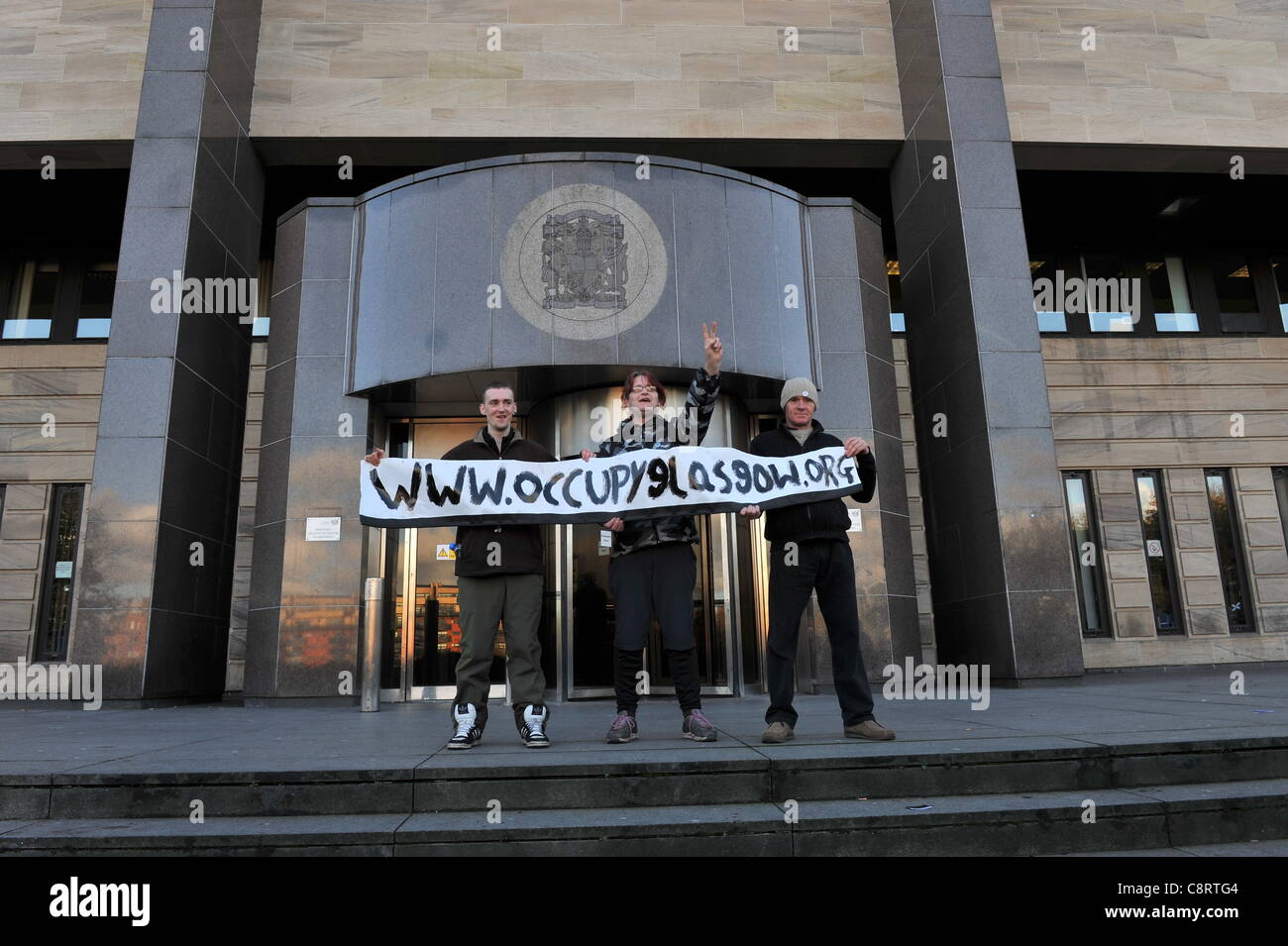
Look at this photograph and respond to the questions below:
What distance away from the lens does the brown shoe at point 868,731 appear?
523cm

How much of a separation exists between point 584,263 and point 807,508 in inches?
273

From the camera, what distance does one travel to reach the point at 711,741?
533 centimetres

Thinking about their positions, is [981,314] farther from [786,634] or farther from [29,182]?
[29,182]

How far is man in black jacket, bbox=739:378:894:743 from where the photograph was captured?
5.46 m

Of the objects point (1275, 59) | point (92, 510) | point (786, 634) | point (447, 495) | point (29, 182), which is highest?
point (1275, 59)

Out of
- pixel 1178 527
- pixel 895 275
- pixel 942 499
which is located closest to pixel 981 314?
pixel 942 499

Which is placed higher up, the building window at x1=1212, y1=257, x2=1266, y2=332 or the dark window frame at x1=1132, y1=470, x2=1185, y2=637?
the building window at x1=1212, y1=257, x2=1266, y2=332

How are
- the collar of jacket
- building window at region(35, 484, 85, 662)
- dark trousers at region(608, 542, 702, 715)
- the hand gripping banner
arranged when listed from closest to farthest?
dark trousers at region(608, 542, 702, 715)
the hand gripping banner
the collar of jacket
building window at region(35, 484, 85, 662)

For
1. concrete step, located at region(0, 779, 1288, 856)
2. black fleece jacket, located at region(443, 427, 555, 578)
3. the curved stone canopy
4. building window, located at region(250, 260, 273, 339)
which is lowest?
concrete step, located at region(0, 779, 1288, 856)

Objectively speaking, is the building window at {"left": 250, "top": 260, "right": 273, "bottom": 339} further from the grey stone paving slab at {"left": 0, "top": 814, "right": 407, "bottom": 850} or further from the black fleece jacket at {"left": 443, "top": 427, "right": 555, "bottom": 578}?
the grey stone paving slab at {"left": 0, "top": 814, "right": 407, "bottom": 850}

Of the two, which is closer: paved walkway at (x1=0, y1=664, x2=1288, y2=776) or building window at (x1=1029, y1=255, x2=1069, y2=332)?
paved walkway at (x1=0, y1=664, x2=1288, y2=776)

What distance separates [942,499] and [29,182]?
16497 mm

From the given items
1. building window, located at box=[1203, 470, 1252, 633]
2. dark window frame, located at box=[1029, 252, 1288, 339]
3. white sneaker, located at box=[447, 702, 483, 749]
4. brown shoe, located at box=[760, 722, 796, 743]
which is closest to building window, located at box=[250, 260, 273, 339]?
white sneaker, located at box=[447, 702, 483, 749]

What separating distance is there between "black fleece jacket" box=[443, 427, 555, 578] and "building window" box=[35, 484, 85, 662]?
1260cm
